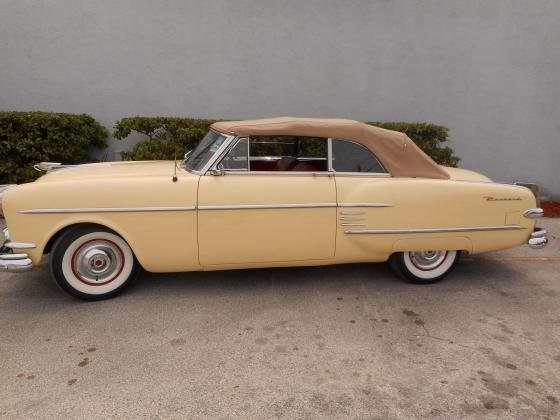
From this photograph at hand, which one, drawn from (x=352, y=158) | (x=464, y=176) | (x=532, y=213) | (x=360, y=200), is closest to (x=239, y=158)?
(x=352, y=158)

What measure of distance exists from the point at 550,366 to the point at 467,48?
18.9 feet

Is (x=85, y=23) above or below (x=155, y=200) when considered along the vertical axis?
above

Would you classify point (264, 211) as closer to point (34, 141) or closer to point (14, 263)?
point (14, 263)

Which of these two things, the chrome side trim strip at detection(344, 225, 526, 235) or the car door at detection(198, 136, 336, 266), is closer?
the car door at detection(198, 136, 336, 266)

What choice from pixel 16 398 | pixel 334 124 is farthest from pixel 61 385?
pixel 334 124

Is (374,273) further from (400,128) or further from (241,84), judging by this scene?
(241,84)

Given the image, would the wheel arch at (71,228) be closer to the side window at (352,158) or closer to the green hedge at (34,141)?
the side window at (352,158)

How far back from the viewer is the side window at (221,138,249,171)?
3625 mm

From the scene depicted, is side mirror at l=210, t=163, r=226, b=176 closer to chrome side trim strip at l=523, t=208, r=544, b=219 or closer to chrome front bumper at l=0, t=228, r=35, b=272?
chrome front bumper at l=0, t=228, r=35, b=272

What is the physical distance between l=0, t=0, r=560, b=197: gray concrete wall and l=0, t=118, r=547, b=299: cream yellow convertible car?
10.5 ft

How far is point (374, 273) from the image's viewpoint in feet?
14.2

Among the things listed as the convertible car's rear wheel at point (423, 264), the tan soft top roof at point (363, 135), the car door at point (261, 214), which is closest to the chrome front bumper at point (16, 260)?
the car door at point (261, 214)

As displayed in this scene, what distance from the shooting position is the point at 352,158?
378cm

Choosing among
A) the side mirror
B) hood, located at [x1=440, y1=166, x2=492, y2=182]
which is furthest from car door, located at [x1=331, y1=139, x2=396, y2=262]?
the side mirror
